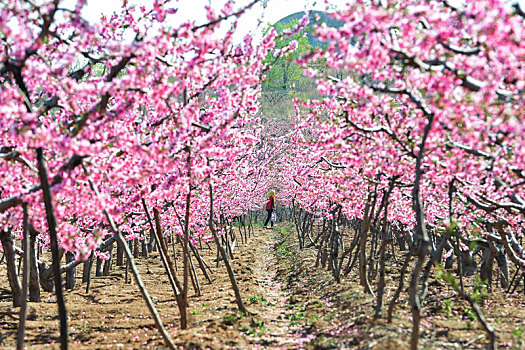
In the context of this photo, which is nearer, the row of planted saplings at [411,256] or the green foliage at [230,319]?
the row of planted saplings at [411,256]

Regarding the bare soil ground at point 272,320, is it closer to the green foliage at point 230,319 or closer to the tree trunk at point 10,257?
the green foliage at point 230,319

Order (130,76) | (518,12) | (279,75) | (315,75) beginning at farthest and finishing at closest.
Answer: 1. (279,75)
2. (315,75)
3. (130,76)
4. (518,12)

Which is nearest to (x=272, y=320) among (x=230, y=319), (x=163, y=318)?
(x=230, y=319)

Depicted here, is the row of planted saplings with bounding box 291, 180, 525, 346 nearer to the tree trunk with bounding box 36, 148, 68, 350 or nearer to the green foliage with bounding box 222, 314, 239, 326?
the green foliage with bounding box 222, 314, 239, 326

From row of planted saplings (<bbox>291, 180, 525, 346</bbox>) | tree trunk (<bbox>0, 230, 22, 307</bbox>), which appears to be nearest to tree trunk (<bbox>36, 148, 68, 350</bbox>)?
row of planted saplings (<bbox>291, 180, 525, 346</bbox>)

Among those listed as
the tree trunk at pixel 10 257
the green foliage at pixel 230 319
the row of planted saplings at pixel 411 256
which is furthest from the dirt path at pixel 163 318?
the row of planted saplings at pixel 411 256

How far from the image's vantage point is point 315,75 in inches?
252

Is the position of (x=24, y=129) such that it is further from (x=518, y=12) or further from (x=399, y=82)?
(x=518, y=12)

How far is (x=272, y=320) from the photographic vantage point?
33.2 feet

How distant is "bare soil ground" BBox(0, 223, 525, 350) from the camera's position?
749 centimetres

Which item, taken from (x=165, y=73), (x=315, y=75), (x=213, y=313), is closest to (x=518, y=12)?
(x=315, y=75)

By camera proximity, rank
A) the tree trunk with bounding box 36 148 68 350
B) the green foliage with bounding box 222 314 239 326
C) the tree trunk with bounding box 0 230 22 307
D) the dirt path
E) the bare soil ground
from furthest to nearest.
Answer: the tree trunk with bounding box 0 230 22 307, the green foliage with bounding box 222 314 239 326, the dirt path, the bare soil ground, the tree trunk with bounding box 36 148 68 350

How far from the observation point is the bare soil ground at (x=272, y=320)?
7493 mm

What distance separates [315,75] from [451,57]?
6.72 feet
